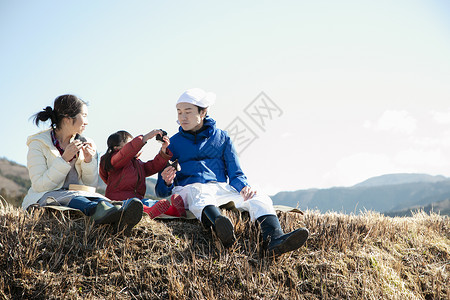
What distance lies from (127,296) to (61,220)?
1.17 metres

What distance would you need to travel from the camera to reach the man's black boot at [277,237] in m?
4.20

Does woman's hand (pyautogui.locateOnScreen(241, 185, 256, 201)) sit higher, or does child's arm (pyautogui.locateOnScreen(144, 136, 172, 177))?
child's arm (pyautogui.locateOnScreen(144, 136, 172, 177))

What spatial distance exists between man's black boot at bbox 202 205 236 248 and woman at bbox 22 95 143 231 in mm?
768

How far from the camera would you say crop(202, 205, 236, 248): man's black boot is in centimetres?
431

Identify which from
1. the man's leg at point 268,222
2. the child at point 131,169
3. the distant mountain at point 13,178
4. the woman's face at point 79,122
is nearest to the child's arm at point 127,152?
the child at point 131,169

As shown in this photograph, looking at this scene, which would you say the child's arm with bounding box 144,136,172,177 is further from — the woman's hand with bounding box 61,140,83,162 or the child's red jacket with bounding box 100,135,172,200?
the woman's hand with bounding box 61,140,83,162

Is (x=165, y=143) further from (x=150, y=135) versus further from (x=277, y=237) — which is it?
(x=277, y=237)

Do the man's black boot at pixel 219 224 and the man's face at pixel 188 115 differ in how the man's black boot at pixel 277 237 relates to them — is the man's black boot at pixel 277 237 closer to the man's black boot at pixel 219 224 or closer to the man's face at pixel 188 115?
the man's black boot at pixel 219 224

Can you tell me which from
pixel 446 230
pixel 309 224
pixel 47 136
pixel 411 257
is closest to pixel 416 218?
pixel 446 230

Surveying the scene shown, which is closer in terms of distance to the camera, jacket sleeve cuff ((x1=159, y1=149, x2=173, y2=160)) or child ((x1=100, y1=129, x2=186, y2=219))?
child ((x1=100, y1=129, x2=186, y2=219))

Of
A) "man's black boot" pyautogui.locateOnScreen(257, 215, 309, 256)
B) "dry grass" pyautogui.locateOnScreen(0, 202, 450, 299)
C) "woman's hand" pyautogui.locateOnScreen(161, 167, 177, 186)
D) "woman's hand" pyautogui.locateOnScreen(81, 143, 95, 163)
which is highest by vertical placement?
"woman's hand" pyautogui.locateOnScreen(81, 143, 95, 163)

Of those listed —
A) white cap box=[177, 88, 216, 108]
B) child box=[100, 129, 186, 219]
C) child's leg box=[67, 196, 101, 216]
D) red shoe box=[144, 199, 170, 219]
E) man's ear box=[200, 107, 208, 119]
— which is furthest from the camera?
man's ear box=[200, 107, 208, 119]

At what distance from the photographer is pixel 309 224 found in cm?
545

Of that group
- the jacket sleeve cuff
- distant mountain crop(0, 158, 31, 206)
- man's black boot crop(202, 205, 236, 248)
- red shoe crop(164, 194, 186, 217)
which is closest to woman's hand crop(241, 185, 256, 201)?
man's black boot crop(202, 205, 236, 248)
